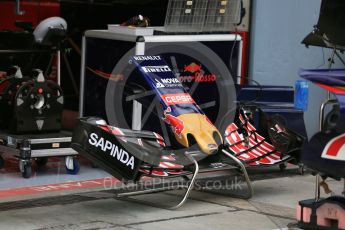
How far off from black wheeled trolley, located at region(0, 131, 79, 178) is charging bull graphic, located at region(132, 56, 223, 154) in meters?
1.41

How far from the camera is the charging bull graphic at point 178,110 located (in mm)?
7910

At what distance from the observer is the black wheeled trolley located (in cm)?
872

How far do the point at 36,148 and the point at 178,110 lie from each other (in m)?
1.69

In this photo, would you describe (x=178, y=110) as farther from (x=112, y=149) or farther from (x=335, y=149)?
(x=335, y=149)

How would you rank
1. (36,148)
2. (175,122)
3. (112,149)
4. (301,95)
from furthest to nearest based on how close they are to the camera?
(301,95) → (36,148) → (175,122) → (112,149)

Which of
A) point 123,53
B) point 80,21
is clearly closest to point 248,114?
point 123,53

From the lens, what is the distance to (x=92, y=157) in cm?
741

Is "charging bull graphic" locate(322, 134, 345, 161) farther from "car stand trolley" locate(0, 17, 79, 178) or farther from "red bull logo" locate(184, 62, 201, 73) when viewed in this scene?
"red bull logo" locate(184, 62, 201, 73)

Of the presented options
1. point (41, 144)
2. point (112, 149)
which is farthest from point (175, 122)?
point (41, 144)

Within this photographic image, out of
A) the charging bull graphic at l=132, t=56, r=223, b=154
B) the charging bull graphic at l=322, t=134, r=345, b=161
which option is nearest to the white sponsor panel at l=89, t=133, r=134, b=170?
the charging bull graphic at l=132, t=56, r=223, b=154

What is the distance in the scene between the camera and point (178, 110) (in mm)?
7992

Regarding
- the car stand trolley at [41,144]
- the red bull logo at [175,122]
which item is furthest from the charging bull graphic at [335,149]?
the car stand trolley at [41,144]

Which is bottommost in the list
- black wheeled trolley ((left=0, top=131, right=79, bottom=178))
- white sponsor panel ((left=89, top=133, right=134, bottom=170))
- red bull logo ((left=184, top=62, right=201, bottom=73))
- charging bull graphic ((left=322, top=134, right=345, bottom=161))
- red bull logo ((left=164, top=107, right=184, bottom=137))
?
black wheeled trolley ((left=0, top=131, right=79, bottom=178))

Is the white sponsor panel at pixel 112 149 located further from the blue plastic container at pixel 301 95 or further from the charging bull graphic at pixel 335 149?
the blue plastic container at pixel 301 95
